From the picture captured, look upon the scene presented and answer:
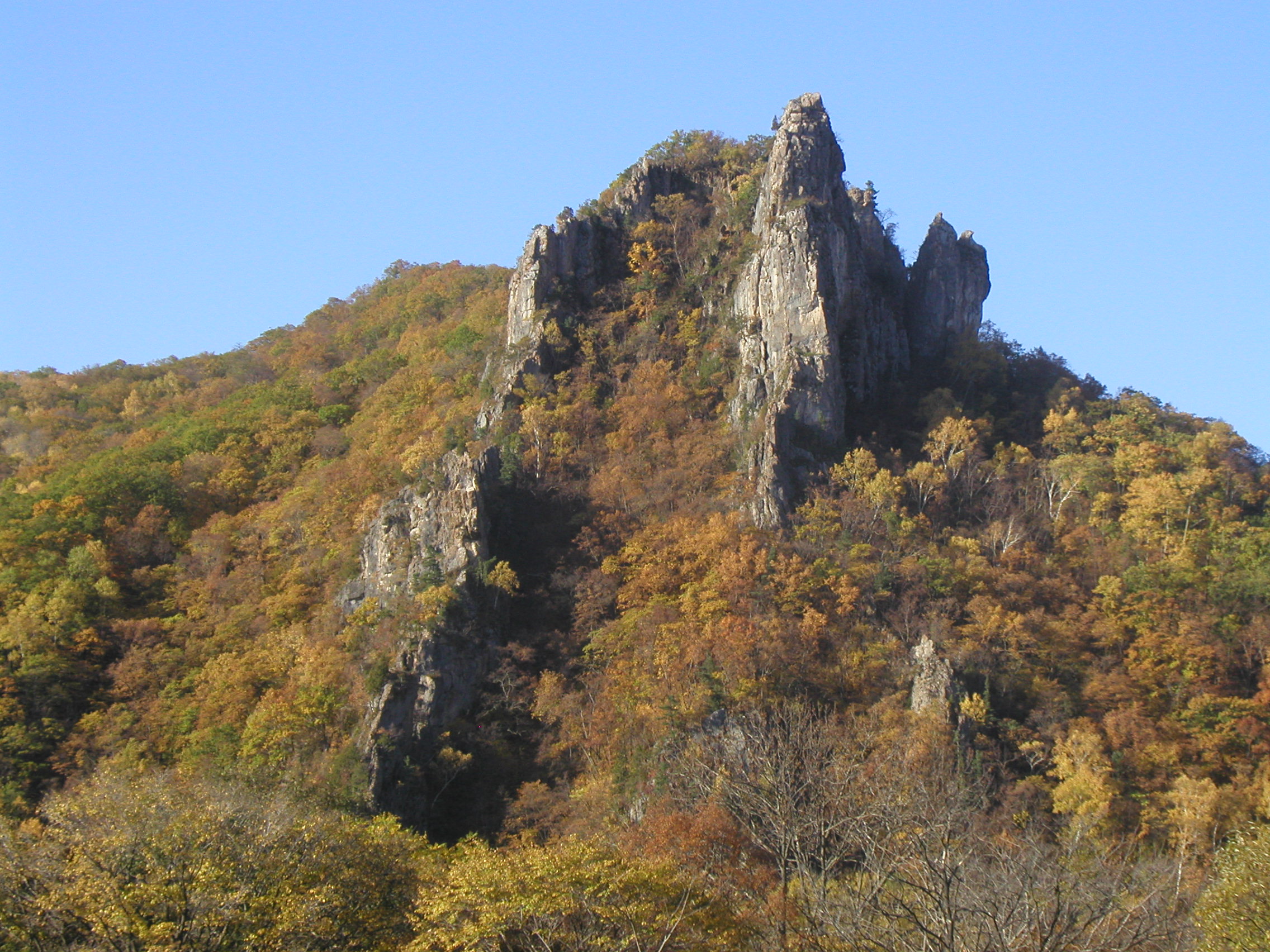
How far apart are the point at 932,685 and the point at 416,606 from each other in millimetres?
18692

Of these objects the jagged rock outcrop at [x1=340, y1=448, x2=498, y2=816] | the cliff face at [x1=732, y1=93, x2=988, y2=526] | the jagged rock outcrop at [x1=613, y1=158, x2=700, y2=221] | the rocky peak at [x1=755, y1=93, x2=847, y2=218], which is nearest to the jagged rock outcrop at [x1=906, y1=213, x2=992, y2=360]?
the cliff face at [x1=732, y1=93, x2=988, y2=526]

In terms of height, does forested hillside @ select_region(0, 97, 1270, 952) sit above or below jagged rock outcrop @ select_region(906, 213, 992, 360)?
below

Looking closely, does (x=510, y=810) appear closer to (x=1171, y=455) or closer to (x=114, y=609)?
(x=114, y=609)

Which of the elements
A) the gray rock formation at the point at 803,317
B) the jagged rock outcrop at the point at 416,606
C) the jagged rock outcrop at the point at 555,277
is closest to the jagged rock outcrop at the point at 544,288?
the jagged rock outcrop at the point at 555,277

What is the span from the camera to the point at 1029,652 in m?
45.2

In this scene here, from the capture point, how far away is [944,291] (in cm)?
6794

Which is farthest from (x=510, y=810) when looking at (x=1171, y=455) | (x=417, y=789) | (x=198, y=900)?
(x=1171, y=455)

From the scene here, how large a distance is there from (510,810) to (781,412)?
20.5 meters

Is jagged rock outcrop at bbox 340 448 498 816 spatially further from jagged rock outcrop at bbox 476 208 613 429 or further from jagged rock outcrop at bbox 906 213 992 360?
jagged rock outcrop at bbox 906 213 992 360

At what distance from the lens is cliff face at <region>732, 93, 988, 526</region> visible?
5300cm

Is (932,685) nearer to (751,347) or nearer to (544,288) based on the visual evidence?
(751,347)

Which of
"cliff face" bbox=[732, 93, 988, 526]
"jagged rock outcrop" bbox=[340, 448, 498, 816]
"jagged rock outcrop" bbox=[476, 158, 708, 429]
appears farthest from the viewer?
"jagged rock outcrop" bbox=[476, 158, 708, 429]

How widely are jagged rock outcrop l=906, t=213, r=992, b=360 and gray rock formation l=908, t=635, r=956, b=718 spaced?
26.4 meters

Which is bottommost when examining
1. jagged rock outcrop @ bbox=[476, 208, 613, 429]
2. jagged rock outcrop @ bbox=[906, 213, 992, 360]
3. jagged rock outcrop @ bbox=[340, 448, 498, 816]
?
jagged rock outcrop @ bbox=[340, 448, 498, 816]
